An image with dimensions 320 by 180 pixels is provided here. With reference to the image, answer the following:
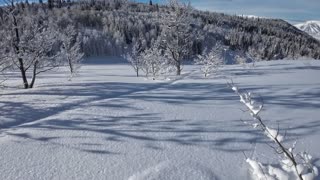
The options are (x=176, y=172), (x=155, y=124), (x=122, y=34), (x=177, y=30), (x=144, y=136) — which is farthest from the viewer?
(x=122, y=34)

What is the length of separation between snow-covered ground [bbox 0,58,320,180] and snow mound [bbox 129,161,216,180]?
0.06ft

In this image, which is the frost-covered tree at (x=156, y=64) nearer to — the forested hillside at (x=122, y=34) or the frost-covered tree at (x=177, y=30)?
the frost-covered tree at (x=177, y=30)

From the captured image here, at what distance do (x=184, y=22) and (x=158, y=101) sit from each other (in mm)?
18221

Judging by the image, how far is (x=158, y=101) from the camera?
10.3m

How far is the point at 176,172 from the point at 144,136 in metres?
1.75

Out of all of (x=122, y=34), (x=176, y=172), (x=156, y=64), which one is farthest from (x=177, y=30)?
(x=122, y=34)

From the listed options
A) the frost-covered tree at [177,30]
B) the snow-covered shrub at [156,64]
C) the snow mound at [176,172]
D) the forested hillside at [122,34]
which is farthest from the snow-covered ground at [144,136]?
the forested hillside at [122,34]

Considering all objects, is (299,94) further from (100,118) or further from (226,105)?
(100,118)

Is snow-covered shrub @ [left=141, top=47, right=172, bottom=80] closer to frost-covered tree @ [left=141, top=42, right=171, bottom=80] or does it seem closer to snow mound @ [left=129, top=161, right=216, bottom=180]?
frost-covered tree @ [left=141, top=42, right=171, bottom=80]

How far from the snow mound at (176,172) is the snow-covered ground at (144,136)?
0.7 inches

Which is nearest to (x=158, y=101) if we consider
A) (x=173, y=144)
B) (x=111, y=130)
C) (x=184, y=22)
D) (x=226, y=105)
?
(x=226, y=105)

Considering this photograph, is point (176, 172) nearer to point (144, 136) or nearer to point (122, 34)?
point (144, 136)

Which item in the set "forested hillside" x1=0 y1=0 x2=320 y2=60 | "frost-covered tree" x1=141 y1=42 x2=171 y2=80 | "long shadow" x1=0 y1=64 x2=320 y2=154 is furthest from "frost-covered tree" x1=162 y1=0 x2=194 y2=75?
"forested hillside" x1=0 y1=0 x2=320 y2=60

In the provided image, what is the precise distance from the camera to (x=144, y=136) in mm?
6918
